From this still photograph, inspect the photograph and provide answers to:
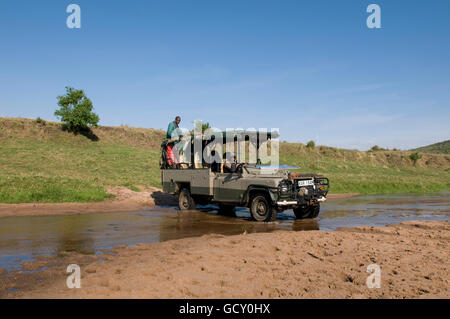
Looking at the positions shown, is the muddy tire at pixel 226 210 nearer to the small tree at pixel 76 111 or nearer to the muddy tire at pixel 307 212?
the muddy tire at pixel 307 212

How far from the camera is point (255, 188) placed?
1159 centimetres

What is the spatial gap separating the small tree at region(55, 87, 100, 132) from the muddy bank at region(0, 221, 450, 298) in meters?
38.4

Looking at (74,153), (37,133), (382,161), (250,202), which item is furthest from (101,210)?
(382,161)

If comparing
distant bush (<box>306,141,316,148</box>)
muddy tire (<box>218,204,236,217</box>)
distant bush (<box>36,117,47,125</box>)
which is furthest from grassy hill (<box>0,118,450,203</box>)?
muddy tire (<box>218,204,236,217</box>)

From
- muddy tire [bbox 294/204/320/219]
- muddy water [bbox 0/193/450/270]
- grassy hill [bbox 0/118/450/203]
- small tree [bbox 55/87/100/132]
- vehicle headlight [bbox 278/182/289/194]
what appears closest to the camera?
muddy water [bbox 0/193/450/270]

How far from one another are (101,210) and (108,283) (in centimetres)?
1054

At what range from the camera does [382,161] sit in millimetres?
54812

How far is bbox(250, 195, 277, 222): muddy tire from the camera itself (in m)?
11.3

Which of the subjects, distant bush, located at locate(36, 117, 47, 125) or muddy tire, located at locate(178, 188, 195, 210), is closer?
muddy tire, located at locate(178, 188, 195, 210)

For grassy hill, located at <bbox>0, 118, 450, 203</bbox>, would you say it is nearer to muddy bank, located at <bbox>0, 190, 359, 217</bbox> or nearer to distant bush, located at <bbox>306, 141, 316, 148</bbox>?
distant bush, located at <bbox>306, 141, 316, 148</bbox>

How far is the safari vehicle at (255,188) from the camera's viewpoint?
1122cm

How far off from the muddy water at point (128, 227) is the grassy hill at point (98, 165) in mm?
5347

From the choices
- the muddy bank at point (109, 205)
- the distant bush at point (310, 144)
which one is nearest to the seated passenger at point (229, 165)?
the muddy bank at point (109, 205)

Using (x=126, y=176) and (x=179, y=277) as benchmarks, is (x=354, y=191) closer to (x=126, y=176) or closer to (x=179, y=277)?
(x=126, y=176)
